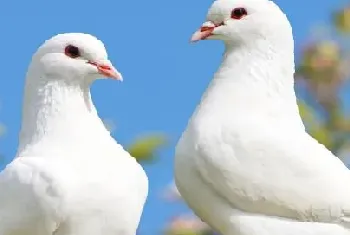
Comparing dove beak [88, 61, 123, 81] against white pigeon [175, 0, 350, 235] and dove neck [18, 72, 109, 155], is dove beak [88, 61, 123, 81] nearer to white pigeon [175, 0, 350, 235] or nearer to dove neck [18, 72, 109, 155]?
dove neck [18, 72, 109, 155]

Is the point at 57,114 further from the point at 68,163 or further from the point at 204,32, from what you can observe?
the point at 204,32

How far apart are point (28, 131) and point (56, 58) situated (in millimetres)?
367

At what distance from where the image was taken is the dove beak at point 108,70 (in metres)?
6.93

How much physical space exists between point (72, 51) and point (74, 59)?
41 millimetres

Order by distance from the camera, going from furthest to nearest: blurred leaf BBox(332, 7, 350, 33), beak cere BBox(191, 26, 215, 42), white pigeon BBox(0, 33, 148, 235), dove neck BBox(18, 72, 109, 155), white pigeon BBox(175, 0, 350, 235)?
blurred leaf BBox(332, 7, 350, 33) < beak cere BBox(191, 26, 215, 42) < dove neck BBox(18, 72, 109, 155) < white pigeon BBox(175, 0, 350, 235) < white pigeon BBox(0, 33, 148, 235)

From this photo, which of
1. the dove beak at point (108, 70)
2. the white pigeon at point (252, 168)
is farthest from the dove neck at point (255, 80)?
the dove beak at point (108, 70)

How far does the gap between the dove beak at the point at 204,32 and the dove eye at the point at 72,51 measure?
0.54 m

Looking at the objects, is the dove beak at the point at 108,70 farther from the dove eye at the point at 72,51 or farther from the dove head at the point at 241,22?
the dove head at the point at 241,22

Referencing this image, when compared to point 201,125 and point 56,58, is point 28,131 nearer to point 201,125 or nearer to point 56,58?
point 56,58

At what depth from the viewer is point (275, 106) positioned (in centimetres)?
718

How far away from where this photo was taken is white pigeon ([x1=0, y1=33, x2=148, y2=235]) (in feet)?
22.2

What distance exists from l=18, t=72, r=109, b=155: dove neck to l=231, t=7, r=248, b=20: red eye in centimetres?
75

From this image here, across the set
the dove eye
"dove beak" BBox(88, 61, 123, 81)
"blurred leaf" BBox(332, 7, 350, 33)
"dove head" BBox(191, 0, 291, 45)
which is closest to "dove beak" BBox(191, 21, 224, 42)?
"dove head" BBox(191, 0, 291, 45)

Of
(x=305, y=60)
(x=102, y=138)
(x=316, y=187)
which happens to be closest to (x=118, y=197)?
(x=102, y=138)
